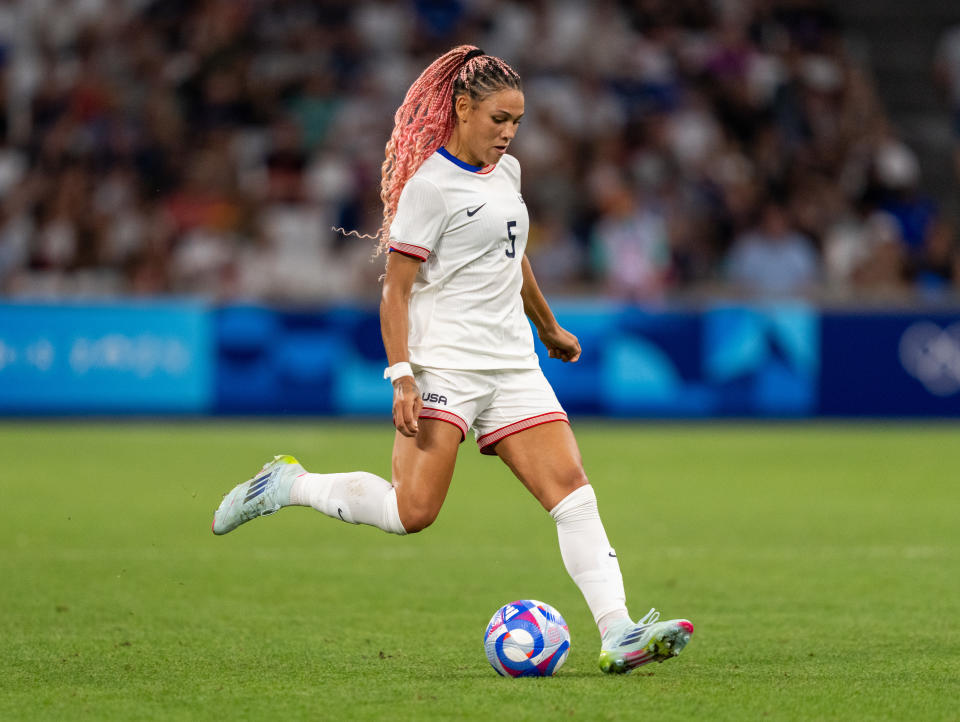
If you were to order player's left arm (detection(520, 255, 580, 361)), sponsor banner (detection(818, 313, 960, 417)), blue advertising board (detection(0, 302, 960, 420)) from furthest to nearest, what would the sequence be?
sponsor banner (detection(818, 313, 960, 417)) → blue advertising board (detection(0, 302, 960, 420)) → player's left arm (detection(520, 255, 580, 361))

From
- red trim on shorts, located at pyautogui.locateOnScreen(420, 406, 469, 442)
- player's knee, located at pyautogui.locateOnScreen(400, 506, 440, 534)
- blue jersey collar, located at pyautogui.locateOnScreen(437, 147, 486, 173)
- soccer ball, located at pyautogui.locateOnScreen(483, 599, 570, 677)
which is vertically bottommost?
soccer ball, located at pyautogui.locateOnScreen(483, 599, 570, 677)

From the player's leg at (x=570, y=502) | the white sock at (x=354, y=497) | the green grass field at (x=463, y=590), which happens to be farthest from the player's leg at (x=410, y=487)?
the green grass field at (x=463, y=590)

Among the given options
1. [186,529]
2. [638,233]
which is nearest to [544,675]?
[186,529]

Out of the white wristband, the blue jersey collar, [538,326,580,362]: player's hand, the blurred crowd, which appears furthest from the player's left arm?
the blurred crowd

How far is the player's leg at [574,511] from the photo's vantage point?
533 cm

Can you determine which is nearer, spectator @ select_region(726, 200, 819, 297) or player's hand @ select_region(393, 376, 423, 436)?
player's hand @ select_region(393, 376, 423, 436)

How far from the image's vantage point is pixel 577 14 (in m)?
19.6

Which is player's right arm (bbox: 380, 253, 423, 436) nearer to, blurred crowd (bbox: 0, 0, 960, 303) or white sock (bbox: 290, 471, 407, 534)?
white sock (bbox: 290, 471, 407, 534)

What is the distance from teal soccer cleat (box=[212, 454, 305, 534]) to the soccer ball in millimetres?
925

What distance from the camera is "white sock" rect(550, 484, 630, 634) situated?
534cm

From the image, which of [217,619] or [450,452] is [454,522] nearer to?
[217,619]

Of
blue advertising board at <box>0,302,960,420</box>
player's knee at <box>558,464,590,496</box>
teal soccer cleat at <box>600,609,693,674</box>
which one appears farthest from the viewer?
blue advertising board at <box>0,302,960,420</box>

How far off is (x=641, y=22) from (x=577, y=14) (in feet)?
2.74

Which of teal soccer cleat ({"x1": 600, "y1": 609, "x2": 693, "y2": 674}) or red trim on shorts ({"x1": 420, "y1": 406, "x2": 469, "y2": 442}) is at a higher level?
red trim on shorts ({"x1": 420, "y1": 406, "x2": 469, "y2": 442})
